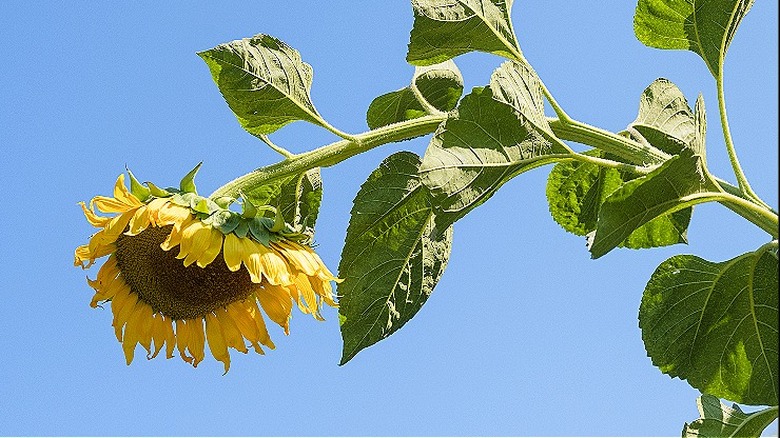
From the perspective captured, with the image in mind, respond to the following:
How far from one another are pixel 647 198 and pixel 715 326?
1.58ft

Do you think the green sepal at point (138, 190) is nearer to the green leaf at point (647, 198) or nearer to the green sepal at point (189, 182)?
the green sepal at point (189, 182)

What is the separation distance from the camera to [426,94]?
2020mm

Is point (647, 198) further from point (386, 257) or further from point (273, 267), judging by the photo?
point (273, 267)

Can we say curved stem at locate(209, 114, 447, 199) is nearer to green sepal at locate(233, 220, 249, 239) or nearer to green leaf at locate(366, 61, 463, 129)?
green sepal at locate(233, 220, 249, 239)

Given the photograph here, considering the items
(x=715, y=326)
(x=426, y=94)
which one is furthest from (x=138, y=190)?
(x=715, y=326)

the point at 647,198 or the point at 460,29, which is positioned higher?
the point at 460,29

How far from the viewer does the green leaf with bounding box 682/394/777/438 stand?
1.94 metres

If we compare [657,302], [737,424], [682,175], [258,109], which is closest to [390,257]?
[258,109]

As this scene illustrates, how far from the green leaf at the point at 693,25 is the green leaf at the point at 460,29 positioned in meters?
0.30

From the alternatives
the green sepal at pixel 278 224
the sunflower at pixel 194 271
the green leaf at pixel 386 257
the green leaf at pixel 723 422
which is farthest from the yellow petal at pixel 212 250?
the green leaf at pixel 723 422

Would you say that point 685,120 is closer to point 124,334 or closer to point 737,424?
point 737,424

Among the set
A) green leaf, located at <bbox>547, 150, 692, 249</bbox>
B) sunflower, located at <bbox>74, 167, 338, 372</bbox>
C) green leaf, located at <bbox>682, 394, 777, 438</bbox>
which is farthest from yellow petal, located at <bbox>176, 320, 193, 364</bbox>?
green leaf, located at <bbox>682, 394, 777, 438</bbox>

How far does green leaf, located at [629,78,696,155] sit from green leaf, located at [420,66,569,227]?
0.86 ft

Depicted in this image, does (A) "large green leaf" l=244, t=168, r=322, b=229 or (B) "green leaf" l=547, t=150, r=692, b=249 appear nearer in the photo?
(A) "large green leaf" l=244, t=168, r=322, b=229
